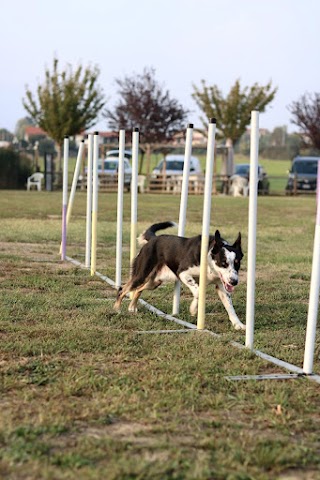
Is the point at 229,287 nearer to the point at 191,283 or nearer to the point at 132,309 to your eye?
the point at 191,283

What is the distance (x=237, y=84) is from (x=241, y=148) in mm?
51897

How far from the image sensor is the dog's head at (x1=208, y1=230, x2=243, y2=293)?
752 cm

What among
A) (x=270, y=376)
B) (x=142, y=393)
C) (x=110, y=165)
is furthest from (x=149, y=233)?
(x=110, y=165)

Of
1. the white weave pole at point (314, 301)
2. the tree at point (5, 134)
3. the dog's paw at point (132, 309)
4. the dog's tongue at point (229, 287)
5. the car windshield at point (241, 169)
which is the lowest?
the dog's paw at point (132, 309)

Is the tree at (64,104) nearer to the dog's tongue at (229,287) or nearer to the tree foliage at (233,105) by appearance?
the tree foliage at (233,105)

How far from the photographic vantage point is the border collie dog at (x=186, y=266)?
756 centimetres

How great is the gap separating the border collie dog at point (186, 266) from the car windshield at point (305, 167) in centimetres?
3521

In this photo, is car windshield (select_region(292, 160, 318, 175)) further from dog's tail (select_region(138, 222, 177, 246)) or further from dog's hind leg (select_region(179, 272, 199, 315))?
dog's hind leg (select_region(179, 272, 199, 315))

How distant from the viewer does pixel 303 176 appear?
4256 centimetres

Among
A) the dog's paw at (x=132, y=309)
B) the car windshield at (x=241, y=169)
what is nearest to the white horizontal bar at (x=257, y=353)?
the dog's paw at (x=132, y=309)

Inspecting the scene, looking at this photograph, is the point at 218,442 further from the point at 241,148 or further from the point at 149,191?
the point at 241,148

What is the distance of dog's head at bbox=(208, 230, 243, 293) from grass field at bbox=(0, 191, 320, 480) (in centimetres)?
40

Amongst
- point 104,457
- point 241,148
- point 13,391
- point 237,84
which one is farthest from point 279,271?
point 241,148

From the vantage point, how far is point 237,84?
4788cm
